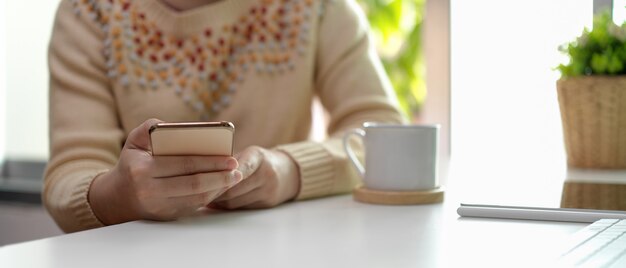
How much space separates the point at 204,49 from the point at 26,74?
1104 millimetres

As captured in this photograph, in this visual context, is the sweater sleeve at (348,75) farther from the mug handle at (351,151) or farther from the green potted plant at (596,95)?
the green potted plant at (596,95)

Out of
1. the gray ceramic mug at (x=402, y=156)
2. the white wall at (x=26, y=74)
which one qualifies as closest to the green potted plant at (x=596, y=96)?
the gray ceramic mug at (x=402, y=156)

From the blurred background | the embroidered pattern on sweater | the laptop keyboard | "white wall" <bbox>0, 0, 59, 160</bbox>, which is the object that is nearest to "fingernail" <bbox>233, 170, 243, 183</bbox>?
the laptop keyboard

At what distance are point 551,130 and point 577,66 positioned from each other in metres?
0.42

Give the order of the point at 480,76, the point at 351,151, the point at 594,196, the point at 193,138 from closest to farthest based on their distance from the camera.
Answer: the point at 193,138 → the point at 594,196 → the point at 351,151 → the point at 480,76

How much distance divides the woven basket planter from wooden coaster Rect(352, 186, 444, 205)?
0.39 meters

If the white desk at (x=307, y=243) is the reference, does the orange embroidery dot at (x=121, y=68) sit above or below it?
above

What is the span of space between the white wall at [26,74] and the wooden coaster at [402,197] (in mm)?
1399

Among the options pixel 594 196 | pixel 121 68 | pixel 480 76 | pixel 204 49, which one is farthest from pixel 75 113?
pixel 480 76

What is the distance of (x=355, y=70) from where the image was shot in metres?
1.28

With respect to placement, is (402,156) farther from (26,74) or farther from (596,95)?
(26,74)

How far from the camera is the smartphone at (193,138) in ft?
2.33

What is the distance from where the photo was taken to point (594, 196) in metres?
0.87

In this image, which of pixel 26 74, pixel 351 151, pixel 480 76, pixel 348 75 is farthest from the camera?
pixel 26 74
